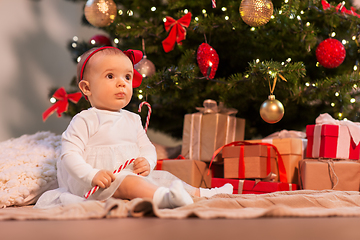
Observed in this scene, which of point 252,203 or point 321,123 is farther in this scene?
point 321,123

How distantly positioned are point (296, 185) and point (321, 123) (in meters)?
0.28

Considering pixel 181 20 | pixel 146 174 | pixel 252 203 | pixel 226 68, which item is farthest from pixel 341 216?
pixel 226 68

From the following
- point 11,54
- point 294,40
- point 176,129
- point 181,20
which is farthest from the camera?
point 11,54

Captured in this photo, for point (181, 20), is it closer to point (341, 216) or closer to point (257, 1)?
point (257, 1)

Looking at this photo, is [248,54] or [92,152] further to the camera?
[248,54]

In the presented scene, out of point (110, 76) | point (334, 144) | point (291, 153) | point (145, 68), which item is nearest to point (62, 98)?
point (145, 68)

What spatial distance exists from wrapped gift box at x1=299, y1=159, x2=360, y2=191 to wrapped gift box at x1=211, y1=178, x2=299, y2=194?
69mm

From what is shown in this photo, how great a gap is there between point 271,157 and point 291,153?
10 cm

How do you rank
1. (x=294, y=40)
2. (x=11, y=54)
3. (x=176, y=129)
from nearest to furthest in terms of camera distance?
(x=294, y=40) < (x=176, y=129) < (x=11, y=54)

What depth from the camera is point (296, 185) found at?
1.44m

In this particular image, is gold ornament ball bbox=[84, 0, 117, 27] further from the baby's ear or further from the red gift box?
the red gift box

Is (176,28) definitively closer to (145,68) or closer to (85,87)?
(145,68)

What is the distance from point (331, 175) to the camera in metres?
1.38

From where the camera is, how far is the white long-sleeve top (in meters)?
0.98
